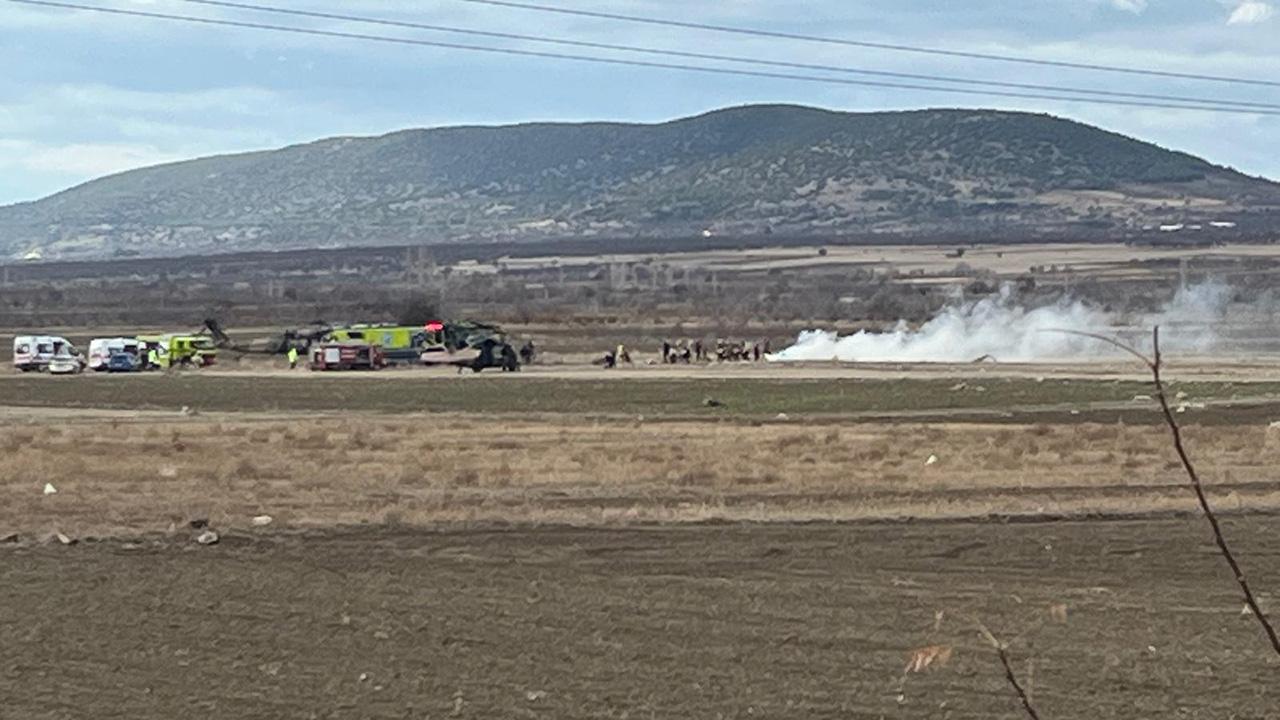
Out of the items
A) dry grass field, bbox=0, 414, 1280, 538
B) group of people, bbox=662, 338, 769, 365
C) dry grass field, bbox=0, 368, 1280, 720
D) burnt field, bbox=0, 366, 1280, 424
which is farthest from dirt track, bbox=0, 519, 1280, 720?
group of people, bbox=662, 338, 769, 365

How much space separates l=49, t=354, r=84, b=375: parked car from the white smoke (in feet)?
106

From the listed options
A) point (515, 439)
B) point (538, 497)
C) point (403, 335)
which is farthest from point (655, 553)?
point (403, 335)

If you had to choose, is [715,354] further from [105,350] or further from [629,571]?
[629,571]

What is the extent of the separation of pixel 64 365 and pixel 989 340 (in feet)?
149

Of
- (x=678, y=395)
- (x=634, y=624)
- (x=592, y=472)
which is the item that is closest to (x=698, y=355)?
(x=678, y=395)

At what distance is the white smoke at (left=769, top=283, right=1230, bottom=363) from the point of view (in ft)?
349

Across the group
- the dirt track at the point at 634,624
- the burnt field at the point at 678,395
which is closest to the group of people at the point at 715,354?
the burnt field at the point at 678,395

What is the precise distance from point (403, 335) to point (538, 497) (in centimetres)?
7037

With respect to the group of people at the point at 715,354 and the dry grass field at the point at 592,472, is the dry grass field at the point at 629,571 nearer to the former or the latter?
the dry grass field at the point at 592,472

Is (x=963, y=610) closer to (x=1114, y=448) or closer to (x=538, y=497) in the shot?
(x=538, y=497)

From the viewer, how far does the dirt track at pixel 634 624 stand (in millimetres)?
18062

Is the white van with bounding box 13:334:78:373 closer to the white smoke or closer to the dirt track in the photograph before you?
the white smoke

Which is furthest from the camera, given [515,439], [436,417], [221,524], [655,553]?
[436,417]

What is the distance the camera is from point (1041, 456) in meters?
45.2
